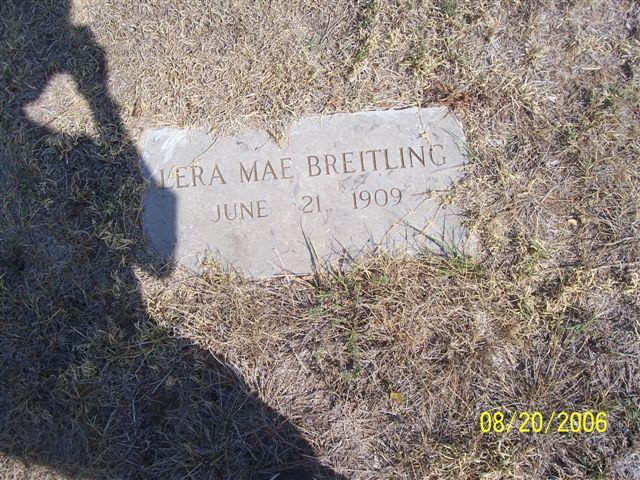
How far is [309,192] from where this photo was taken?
210 centimetres

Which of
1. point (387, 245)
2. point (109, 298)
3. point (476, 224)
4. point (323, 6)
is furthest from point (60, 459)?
point (323, 6)

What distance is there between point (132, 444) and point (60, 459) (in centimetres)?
32

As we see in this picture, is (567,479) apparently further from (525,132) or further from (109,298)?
(109,298)

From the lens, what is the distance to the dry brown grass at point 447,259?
1922 millimetres
